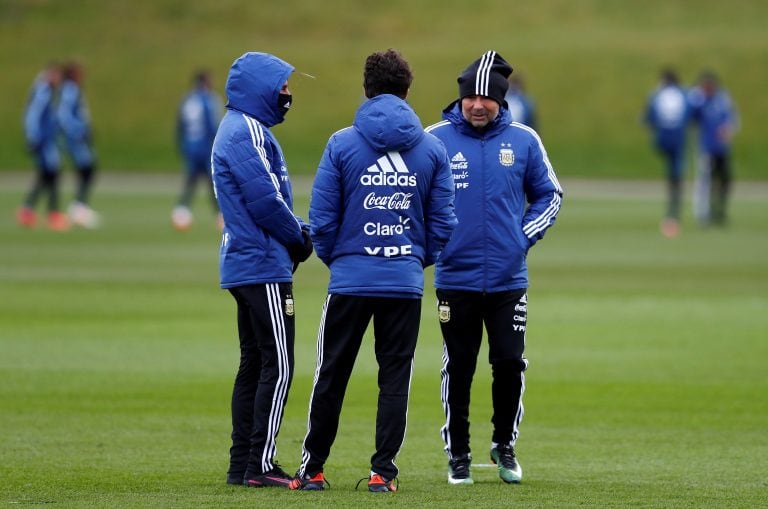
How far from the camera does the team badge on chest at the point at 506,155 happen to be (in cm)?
791

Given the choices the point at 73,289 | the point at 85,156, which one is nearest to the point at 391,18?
the point at 85,156

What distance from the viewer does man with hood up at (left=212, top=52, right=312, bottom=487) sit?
7375 millimetres

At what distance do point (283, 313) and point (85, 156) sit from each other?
1888cm

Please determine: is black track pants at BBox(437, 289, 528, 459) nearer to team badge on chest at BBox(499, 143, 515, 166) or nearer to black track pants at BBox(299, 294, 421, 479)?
black track pants at BBox(299, 294, 421, 479)

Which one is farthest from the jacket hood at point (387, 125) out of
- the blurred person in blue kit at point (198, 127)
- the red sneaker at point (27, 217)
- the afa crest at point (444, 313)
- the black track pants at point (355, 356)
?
the blurred person in blue kit at point (198, 127)

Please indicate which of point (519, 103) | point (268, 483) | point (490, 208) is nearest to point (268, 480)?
point (268, 483)

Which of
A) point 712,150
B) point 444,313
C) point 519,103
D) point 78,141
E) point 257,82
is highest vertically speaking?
point 519,103

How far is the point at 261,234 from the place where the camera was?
7.45 metres

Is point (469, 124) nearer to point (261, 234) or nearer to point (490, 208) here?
point (490, 208)

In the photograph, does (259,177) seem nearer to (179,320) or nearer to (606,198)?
(179,320)

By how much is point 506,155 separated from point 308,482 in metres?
1.90

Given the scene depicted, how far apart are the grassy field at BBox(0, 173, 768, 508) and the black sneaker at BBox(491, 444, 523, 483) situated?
0.32 ft

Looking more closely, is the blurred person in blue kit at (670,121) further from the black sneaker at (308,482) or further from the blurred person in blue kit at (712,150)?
the black sneaker at (308,482)

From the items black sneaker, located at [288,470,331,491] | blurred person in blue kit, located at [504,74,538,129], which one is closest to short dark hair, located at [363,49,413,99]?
black sneaker, located at [288,470,331,491]
